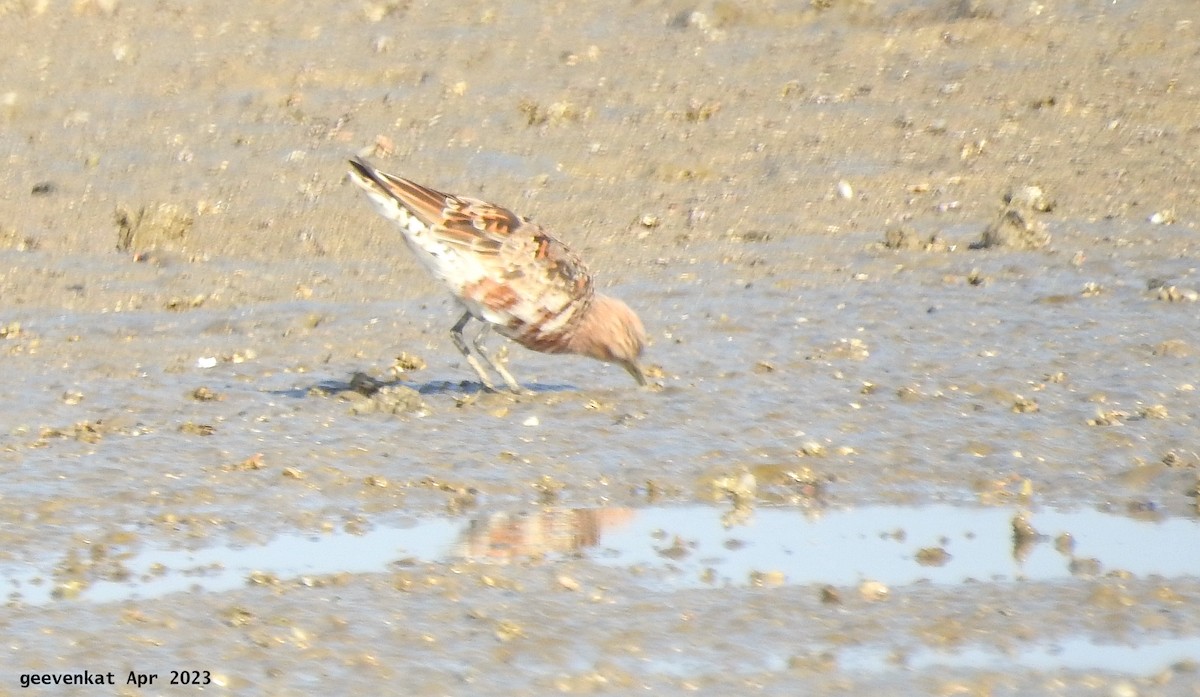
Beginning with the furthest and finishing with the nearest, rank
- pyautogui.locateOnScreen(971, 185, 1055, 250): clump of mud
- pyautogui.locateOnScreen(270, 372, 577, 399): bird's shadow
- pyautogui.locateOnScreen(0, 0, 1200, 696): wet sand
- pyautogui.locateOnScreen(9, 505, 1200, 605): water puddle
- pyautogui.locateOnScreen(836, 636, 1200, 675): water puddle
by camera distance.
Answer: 1. pyautogui.locateOnScreen(971, 185, 1055, 250): clump of mud
2. pyautogui.locateOnScreen(270, 372, 577, 399): bird's shadow
3. pyautogui.locateOnScreen(9, 505, 1200, 605): water puddle
4. pyautogui.locateOnScreen(0, 0, 1200, 696): wet sand
5. pyautogui.locateOnScreen(836, 636, 1200, 675): water puddle

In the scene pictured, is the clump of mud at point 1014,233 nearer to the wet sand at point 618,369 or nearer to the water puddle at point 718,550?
the wet sand at point 618,369

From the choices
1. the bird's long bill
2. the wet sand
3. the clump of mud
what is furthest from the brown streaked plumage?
the clump of mud

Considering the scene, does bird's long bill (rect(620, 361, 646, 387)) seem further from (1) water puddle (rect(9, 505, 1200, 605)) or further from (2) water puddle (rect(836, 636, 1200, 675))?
(2) water puddle (rect(836, 636, 1200, 675))

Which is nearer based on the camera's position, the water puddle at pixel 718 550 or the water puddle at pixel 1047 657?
the water puddle at pixel 1047 657

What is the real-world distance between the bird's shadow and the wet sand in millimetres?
34

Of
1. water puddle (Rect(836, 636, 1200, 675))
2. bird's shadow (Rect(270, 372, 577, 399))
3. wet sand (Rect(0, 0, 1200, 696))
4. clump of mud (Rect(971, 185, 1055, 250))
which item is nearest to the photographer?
water puddle (Rect(836, 636, 1200, 675))

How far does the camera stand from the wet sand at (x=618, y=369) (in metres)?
5.53

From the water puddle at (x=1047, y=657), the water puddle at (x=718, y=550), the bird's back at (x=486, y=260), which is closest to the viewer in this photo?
the water puddle at (x=1047, y=657)

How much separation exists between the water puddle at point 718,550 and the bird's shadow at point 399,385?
1811 millimetres

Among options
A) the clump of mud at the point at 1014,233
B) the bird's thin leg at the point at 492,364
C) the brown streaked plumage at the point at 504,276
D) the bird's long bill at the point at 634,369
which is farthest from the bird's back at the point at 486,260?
the clump of mud at the point at 1014,233

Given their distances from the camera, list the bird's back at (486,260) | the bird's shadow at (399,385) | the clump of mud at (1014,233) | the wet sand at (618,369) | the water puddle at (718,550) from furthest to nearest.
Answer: the clump of mud at (1014,233), the bird's back at (486,260), the bird's shadow at (399,385), the water puddle at (718,550), the wet sand at (618,369)

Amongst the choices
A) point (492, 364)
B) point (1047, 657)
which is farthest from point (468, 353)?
point (1047, 657)

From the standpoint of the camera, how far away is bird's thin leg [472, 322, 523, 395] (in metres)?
8.58

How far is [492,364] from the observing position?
28.7ft
